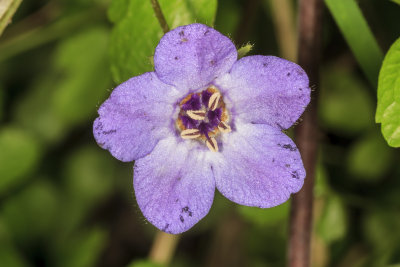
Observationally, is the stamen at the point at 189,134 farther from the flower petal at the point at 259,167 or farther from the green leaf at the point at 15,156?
the green leaf at the point at 15,156

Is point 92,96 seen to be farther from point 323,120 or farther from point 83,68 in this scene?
point 323,120

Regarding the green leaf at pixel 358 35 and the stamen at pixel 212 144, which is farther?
the green leaf at pixel 358 35

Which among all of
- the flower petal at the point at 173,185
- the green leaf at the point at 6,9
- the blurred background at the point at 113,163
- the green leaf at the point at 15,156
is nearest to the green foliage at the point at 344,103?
the blurred background at the point at 113,163

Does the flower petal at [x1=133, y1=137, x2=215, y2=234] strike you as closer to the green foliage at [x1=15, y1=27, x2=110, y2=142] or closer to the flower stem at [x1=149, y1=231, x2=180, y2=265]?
the flower stem at [x1=149, y1=231, x2=180, y2=265]

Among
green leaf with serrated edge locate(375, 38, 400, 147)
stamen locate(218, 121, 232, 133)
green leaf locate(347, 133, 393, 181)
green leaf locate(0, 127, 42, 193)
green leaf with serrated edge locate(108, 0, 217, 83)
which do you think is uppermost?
green leaf with serrated edge locate(108, 0, 217, 83)

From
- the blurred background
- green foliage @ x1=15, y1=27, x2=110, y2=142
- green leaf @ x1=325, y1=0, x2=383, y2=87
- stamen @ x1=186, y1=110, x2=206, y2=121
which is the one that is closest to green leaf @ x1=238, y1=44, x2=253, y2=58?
stamen @ x1=186, y1=110, x2=206, y2=121

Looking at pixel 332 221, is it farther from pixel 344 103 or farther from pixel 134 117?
pixel 134 117

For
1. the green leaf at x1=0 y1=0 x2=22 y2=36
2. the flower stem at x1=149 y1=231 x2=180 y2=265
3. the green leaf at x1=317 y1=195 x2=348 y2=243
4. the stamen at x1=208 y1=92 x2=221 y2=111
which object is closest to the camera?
the stamen at x1=208 y1=92 x2=221 y2=111
